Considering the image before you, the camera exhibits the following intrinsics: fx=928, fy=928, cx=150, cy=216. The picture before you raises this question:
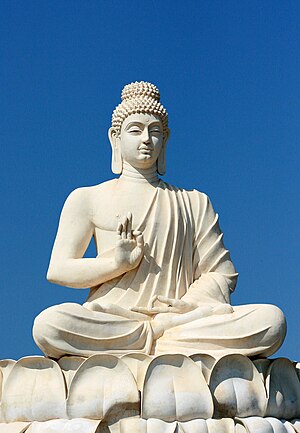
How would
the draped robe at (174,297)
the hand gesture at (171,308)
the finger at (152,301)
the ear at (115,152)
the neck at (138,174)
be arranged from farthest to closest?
the ear at (115,152)
the neck at (138,174)
the finger at (152,301)
the hand gesture at (171,308)
the draped robe at (174,297)

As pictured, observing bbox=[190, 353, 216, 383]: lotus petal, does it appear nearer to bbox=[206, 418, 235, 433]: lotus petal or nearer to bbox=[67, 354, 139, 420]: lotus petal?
bbox=[206, 418, 235, 433]: lotus petal

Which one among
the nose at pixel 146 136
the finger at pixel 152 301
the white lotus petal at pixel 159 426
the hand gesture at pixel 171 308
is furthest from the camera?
the nose at pixel 146 136

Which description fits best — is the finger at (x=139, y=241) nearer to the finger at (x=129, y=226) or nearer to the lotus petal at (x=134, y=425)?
the finger at (x=129, y=226)

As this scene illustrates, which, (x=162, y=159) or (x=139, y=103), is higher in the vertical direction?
(x=139, y=103)

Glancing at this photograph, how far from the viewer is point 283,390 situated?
7.58 m

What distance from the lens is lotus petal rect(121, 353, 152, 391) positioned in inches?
283

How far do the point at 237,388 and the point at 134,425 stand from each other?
2.92ft

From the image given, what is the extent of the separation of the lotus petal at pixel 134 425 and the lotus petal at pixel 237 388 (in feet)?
2.01

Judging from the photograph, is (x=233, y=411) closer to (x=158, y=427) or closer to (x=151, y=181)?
(x=158, y=427)

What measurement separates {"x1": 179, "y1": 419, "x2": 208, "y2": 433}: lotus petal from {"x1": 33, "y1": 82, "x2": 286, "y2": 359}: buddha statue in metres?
0.69

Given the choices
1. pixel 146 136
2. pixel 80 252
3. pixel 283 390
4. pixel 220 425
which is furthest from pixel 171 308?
pixel 146 136

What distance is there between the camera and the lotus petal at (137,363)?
23.6 feet

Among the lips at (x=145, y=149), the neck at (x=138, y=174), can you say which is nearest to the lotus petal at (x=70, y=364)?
the neck at (x=138, y=174)

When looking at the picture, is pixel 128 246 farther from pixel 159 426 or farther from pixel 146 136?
pixel 159 426
